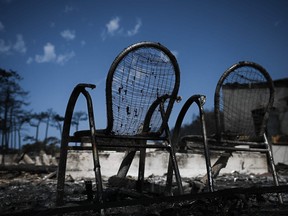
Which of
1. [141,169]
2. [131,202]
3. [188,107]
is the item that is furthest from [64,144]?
[188,107]

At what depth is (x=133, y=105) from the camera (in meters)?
2.38

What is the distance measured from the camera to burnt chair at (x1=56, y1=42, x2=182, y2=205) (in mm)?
2170

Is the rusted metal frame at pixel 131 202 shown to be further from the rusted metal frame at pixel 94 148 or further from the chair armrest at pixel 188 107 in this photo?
the chair armrest at pixel 188 107

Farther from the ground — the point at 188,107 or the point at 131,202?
the point at 188,107

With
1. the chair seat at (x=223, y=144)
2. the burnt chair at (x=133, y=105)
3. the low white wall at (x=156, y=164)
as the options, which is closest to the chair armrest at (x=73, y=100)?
the burnt chair at (x=133, y=105)

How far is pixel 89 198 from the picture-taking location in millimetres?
2580

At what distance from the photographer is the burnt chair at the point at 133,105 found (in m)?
2.17

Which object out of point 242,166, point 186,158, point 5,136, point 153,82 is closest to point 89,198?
point 153,82

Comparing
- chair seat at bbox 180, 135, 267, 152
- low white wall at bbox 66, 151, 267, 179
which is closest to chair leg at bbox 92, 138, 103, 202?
chair seat at bbox 180, 135, 267, 152

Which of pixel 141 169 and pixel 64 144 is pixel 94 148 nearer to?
pixel 64 144

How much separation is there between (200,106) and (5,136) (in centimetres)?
3650

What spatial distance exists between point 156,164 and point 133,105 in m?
5.54

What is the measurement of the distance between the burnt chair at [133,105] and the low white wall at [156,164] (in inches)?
174

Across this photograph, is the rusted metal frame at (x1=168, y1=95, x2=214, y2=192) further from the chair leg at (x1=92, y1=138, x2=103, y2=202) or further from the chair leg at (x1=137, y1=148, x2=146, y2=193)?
the chair leg at (x1=92, y1=138, x2=103, y2=202)
